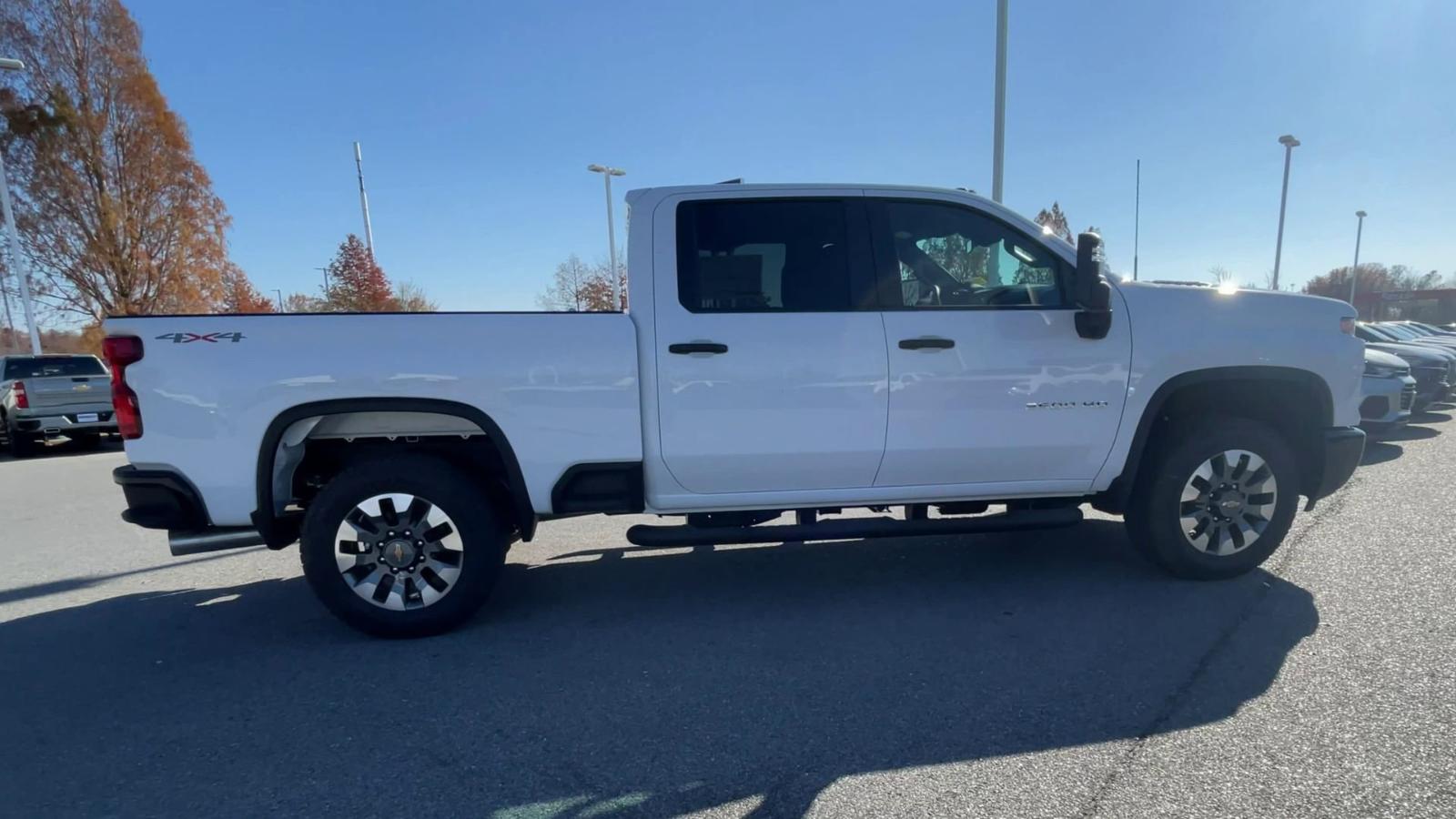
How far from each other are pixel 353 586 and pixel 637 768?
1.89m

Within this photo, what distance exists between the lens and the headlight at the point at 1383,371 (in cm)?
830

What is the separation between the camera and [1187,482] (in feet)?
12.8

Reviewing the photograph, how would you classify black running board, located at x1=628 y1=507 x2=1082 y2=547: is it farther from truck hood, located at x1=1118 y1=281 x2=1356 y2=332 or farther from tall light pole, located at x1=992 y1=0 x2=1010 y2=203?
tall light pole, located at x1=992 y1=0 x2=1010 y2=203

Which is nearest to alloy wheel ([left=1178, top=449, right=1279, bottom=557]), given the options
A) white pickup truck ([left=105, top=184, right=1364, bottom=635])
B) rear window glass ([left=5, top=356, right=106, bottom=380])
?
white pickup truck ([left=105, top=184, right=1364, bottom=635])

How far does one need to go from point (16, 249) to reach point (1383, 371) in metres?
28.3

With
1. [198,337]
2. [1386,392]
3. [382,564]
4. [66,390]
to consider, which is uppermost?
[198,337]

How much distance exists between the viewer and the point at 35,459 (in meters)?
11.4

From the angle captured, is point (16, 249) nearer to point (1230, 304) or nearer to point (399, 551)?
point (399, 551)

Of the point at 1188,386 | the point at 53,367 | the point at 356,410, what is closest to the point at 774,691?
the point at 356,410

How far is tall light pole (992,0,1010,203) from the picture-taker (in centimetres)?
1055

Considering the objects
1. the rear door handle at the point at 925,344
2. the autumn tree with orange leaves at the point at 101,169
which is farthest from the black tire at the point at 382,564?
the autumn tree with orange leaves at the point at 101,169

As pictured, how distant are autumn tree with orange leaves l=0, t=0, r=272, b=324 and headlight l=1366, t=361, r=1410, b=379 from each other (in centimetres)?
2908

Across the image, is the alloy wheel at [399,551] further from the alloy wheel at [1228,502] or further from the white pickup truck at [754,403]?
the alloy wheel at [1228,502]

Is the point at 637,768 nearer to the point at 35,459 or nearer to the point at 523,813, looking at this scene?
the point at 523,813
